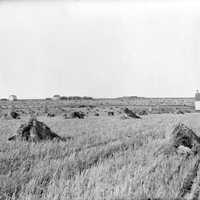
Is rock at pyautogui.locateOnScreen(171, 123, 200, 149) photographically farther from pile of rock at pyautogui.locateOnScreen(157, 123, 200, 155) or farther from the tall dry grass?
the tall dry grass

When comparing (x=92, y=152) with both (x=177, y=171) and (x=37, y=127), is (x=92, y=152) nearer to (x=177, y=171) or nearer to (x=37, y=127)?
(x=177, y=171)

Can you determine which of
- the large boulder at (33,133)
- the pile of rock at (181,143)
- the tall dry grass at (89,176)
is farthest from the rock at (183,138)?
the large boulder at (33,133)

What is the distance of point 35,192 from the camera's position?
4680 mm

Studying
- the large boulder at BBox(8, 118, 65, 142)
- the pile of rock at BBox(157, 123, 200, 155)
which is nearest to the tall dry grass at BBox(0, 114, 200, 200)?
the pile of rock at BBox(157, 123, 200, 155)

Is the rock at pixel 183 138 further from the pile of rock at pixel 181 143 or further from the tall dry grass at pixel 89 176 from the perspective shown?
the tall dry grass at pixel 89 176

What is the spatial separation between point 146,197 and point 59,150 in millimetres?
4605

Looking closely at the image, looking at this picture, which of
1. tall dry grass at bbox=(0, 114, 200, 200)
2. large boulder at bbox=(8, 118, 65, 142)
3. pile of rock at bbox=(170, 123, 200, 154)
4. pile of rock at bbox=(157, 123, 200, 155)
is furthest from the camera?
large boulder at bbox=(8, 118, 65, 142)

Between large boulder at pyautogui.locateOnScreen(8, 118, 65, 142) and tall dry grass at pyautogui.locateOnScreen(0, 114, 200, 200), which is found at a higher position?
large boulder at pyautogui.locateOnScreen(8, 118, 65, 142)

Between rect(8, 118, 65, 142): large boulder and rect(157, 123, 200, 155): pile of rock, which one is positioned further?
rect(8, 118, 65, 142): large boulder

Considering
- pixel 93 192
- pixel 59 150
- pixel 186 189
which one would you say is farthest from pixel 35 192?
pixel 59 150

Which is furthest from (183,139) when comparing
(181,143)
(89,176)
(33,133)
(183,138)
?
(33,133)

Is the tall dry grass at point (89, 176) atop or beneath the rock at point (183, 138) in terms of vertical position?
beneath

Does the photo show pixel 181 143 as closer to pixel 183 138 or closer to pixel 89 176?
pixel 183 138

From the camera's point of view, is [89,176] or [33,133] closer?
[89,176]
